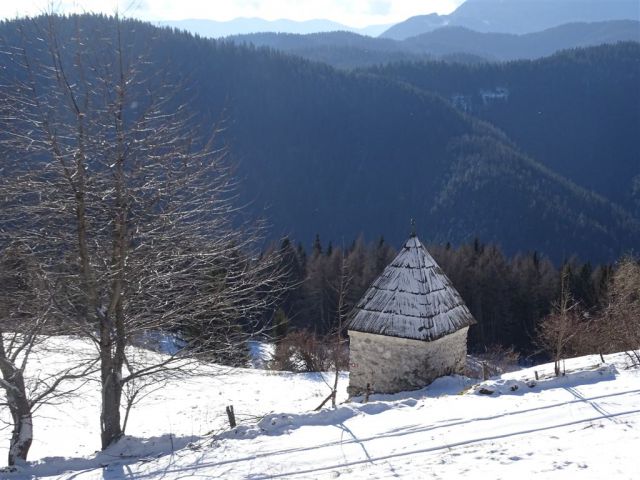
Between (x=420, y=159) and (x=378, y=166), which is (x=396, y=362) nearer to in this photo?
(x=420, y=159)

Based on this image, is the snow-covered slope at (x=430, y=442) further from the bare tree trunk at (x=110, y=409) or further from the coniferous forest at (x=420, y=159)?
the coniferous forest at (x=420, y=159)

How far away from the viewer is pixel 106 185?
33.1 ft

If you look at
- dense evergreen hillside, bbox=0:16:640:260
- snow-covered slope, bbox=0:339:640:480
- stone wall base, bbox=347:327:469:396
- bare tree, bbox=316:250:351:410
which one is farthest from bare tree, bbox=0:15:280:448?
dense evergreen hillside, bbox=0:16:640:260

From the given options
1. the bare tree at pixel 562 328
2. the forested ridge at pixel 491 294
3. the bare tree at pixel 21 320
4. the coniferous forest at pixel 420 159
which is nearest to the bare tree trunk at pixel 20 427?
the bare tree at pixel 21 320

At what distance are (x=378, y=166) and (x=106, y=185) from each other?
142 meters

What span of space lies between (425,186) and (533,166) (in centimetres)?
2216

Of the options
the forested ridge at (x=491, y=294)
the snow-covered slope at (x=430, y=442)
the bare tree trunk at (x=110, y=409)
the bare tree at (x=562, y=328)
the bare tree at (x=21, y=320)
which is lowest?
the forested ridge at (x=491, y=294)

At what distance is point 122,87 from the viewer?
9594mm

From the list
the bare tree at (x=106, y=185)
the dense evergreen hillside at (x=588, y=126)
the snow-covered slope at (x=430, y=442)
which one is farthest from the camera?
the dense evergreen hillside at (x=588, y=126)

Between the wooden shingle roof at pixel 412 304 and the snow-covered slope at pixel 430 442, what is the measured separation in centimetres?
363

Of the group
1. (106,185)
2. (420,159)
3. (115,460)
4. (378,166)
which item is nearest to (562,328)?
(115,460)

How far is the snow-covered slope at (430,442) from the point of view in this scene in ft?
28.1

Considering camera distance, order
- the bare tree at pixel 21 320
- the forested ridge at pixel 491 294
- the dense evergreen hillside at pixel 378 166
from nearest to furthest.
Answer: the bare tree at pixel 21 320
the forested ridge at pixel 491 294
the dense evergreen hillside at pixel 378 166

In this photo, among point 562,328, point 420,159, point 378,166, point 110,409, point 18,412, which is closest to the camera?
point 18,412
